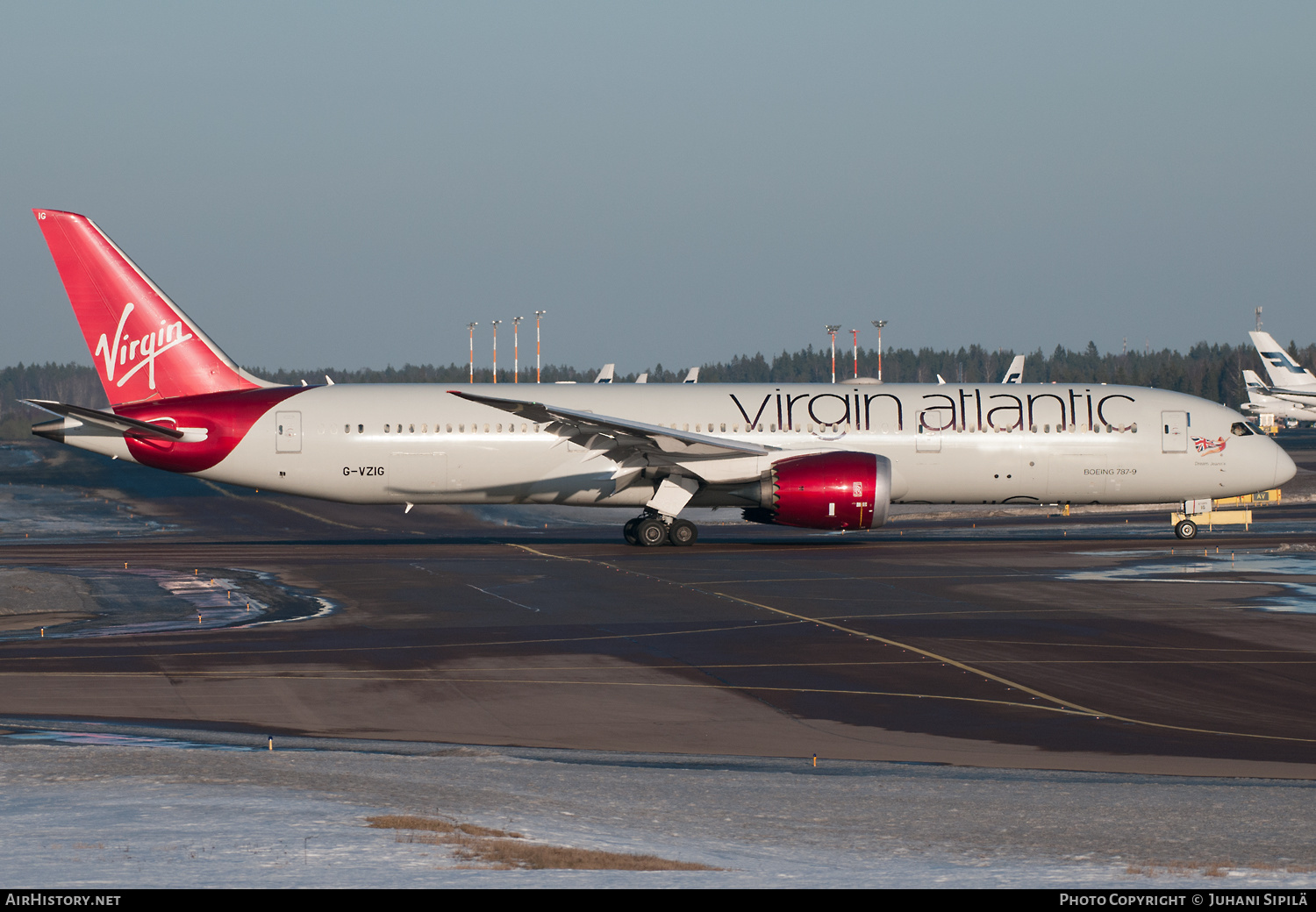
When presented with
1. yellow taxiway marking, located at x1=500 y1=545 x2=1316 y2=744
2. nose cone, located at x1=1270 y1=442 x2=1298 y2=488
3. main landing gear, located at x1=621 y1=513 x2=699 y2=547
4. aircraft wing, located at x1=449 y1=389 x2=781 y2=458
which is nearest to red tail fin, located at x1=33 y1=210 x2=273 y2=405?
aircraft wing, located at x1=449 y1=389 x2=781 y2=458

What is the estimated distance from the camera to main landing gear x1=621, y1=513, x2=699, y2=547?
119 feet

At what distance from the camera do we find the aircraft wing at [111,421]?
34.3 metres

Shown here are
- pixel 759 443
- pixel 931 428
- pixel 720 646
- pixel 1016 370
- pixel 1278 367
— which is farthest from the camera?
pixel 1278 367

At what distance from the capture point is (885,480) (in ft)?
112

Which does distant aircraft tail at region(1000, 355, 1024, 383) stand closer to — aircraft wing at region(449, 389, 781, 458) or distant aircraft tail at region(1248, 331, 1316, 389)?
aircraft wing at region(449, 389, 781, 458)

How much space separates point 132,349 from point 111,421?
97.3 inches

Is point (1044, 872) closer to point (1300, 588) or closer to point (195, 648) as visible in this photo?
point (195, 648)

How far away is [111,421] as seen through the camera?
3512cm

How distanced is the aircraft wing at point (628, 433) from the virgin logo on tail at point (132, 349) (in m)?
8.77

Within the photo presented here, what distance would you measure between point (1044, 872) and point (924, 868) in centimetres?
73

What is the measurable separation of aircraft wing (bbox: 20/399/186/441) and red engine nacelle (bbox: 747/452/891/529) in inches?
638

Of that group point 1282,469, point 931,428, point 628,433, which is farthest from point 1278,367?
point 628,433

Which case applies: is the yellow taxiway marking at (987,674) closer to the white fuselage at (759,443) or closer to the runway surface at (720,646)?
the runway surface at (720,646)

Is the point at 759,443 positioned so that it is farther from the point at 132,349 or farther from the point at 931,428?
the point at 132,349
